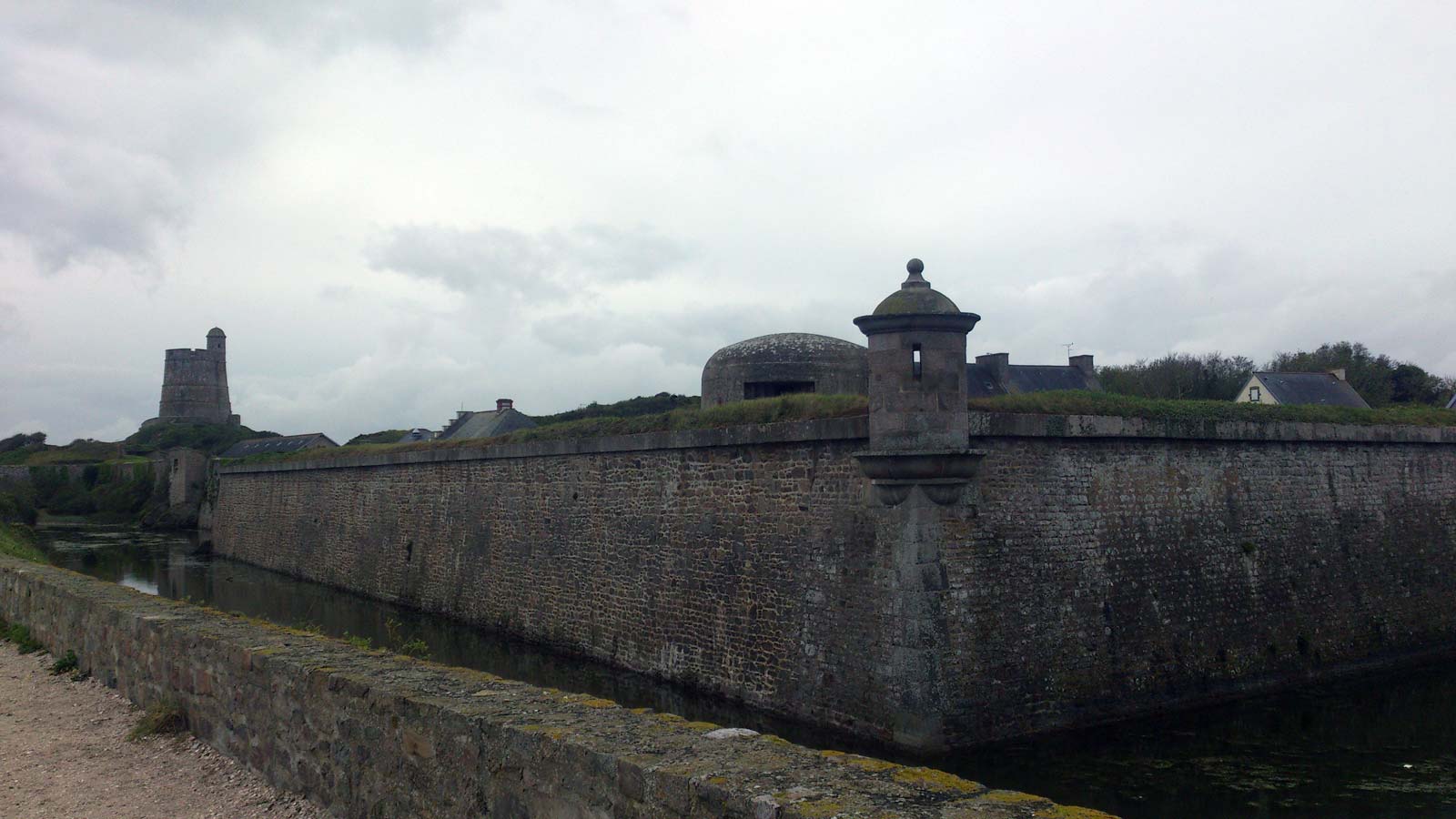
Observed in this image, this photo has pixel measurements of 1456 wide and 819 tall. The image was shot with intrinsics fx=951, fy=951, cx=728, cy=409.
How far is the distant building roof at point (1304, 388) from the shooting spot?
75.0 feet

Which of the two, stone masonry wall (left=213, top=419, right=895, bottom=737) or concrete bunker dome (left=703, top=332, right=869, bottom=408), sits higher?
concrete bunker dome (left=703, top=332, right=869, bottom=408)

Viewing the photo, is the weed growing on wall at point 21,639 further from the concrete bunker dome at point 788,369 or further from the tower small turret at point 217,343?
the tower small turret at point 217,343

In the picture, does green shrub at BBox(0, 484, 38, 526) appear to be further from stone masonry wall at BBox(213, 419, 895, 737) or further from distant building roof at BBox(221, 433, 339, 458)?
stone masonry wall at BBox(213, 419, 895, 737)

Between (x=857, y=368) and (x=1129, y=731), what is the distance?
281 inches

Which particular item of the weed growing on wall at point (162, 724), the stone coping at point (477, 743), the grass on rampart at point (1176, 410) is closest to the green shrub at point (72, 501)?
the stone coping at point (477, 743)

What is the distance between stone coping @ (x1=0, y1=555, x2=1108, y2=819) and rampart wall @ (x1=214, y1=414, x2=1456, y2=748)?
5.72m

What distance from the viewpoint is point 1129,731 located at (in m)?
10.3

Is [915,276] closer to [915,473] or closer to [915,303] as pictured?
[915,303]

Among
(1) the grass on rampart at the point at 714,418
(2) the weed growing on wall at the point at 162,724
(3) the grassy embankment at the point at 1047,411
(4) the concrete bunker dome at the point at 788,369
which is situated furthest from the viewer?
(4) the concrete bunker dome at the point at 788,369

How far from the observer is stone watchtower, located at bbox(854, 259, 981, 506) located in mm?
9781

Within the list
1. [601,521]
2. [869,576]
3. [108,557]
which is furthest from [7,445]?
[869,576]

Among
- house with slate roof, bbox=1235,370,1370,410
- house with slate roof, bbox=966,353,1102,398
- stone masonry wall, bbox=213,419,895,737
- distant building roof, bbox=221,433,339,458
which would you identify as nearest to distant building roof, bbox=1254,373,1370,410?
house with slate roof, bbox=1235,370,1370,410

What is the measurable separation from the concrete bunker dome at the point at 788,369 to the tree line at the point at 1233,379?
986 inches

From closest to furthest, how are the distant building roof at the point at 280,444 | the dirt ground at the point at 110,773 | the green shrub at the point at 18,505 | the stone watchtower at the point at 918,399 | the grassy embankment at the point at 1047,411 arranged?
the dirt ground at the point at 110,773 → the stone watchtower at the point at 918,399 → the grassy embankment at the point at 1047,411 → the green shrub at the point at 18,505 → the distant building roof at the point at 280,444
